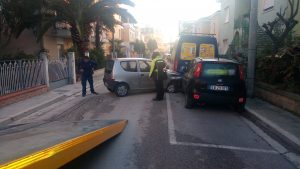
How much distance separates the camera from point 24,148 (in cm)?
420

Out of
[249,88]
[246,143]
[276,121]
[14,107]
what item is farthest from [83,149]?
[249,88]

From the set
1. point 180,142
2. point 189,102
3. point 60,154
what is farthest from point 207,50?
point 60,154

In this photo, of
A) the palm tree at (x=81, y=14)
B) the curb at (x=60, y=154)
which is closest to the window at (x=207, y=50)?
the palm tree at (x=81, y=14)

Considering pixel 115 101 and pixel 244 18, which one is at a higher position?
pixel 244 18

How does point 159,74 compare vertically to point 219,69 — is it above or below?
below

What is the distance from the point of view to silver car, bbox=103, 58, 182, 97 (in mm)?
12477

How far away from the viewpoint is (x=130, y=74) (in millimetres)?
12711

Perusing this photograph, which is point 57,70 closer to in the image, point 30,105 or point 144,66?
point 144,66

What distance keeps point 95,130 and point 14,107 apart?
18.3 feet

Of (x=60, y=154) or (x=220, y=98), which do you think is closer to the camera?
(x=60, y=154)

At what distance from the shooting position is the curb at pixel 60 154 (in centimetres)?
348

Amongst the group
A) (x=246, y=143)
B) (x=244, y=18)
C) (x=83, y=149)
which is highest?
(x=244, y=18)

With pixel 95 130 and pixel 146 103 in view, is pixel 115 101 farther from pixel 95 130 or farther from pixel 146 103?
pixel 95 130

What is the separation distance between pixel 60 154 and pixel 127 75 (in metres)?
8.68
